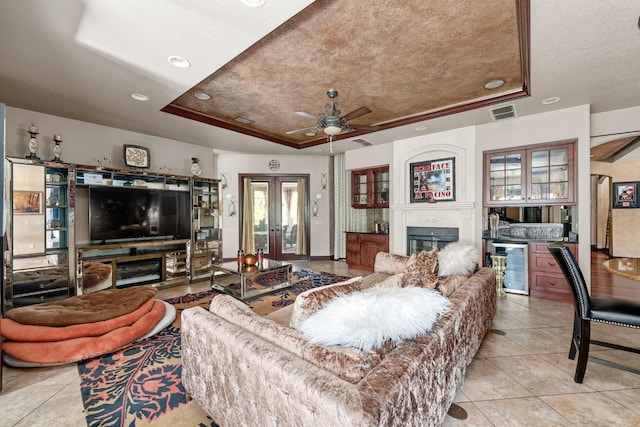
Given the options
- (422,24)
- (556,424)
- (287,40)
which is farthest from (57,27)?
(556,424)

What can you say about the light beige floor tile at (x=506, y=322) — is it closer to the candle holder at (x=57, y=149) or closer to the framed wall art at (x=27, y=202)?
the framed wall art at (x=27, y=202)

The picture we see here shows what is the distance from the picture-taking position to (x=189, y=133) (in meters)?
4.96

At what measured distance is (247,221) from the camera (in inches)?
275

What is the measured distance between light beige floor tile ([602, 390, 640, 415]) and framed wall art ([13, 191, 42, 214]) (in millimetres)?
6051

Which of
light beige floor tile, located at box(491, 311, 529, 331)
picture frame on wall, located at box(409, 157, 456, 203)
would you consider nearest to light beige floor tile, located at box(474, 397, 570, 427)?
light beige floor tile, located at box(491, 311, 529, 331)

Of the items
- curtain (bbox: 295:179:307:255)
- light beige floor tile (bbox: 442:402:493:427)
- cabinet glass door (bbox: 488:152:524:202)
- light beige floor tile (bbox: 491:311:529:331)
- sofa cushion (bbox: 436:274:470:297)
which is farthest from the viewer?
curtain (bbox: 295:179:307:255)

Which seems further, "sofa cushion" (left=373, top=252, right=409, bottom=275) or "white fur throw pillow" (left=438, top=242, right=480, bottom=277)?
"sofa cushion" (left=373, top=252, right=409, bottom=275)

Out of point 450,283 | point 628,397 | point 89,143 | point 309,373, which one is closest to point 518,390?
point 628,397

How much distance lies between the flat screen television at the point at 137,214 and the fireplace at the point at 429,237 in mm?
4225

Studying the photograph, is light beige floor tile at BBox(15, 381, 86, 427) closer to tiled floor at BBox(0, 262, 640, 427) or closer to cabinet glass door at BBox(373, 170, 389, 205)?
tiled floor at BBox(0, 262, 640, 427)

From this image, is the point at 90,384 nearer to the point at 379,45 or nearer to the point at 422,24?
the point at 379,45

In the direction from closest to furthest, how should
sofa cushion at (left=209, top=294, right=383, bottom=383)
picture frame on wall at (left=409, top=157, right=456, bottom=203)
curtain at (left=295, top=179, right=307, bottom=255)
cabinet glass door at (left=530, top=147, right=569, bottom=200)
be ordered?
1. sofa cushion at (left=209, top=294, right=383, bottom=383)
2. cabinet glass door at (left=530, top=147, right=569, bottom=200)
3. picture frame on wall at (left=409, top=157, right=456, bottom=203)
4. curtain at (left=295, top=179, right=307, bottom=255)

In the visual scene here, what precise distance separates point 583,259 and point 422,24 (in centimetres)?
386

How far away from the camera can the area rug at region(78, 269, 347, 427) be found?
5.60 ft
